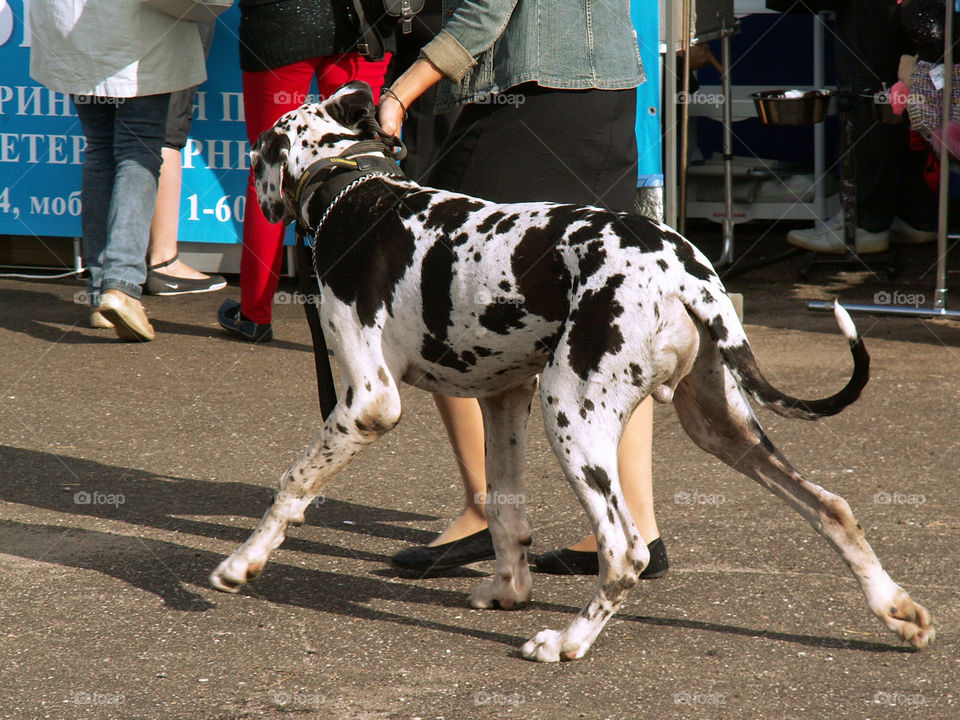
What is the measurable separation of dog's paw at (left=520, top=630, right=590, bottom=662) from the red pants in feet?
11.1

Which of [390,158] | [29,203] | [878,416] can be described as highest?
[390,158]

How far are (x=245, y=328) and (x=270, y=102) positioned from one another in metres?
1.30

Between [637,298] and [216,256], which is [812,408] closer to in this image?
[637,298]

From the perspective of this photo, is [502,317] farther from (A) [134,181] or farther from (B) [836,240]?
(B) [836,240]

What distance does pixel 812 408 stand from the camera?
3.08m

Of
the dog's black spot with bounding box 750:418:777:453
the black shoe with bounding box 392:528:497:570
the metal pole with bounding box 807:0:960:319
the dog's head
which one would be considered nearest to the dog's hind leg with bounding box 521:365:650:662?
the dog's black spot with bounding box 750:418:777:453

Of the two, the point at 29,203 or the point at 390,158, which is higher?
the point at 390,158

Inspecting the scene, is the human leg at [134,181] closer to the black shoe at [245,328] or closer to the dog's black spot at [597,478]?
the black shoe at [245,328]

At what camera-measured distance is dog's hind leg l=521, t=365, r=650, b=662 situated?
9.84 feet

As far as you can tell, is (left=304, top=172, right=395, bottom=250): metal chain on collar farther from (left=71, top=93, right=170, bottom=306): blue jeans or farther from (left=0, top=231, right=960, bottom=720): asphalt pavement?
(left=71, top=93, right=170, bottom=306): blue jeans

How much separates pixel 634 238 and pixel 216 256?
5557 millimetres

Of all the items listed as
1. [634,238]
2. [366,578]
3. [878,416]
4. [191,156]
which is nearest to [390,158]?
[634,238]

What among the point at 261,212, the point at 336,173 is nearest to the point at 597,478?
the point at 336,173

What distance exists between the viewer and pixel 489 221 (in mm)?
3156
